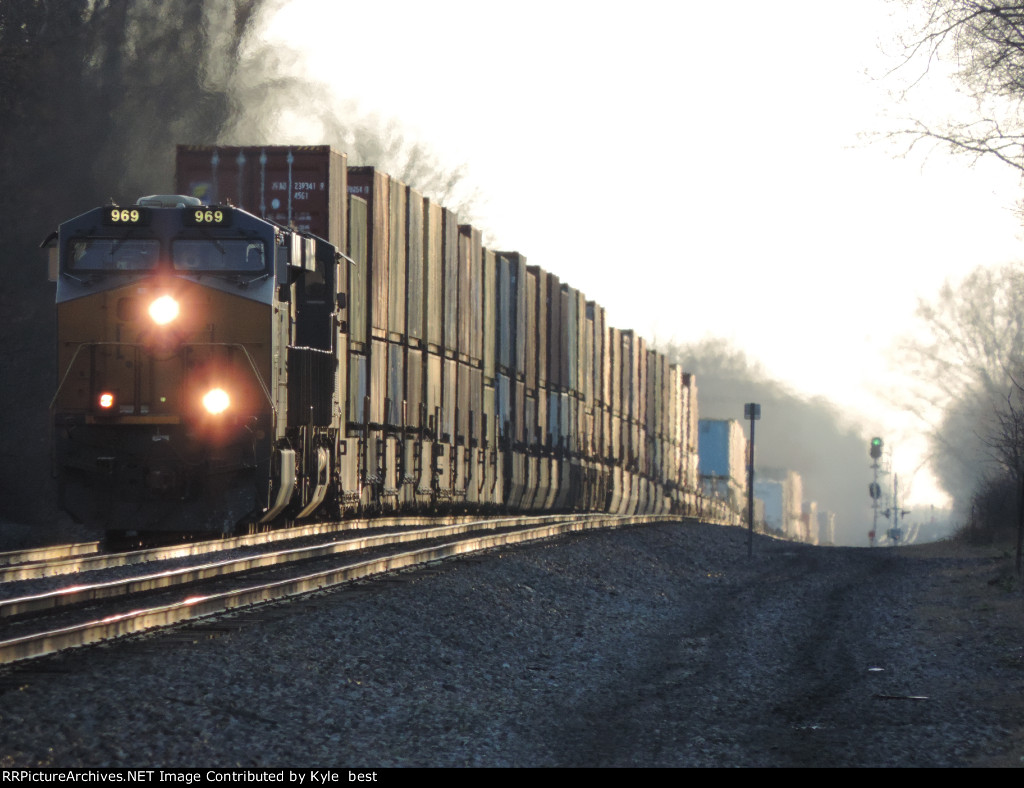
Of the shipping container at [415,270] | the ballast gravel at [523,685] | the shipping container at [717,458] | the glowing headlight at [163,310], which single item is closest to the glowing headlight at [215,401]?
the glowing headlight at [163,310]

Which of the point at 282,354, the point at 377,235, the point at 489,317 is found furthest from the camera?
the point at 489,317

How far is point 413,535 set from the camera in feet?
54.6

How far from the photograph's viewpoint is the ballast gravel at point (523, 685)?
6.00 m

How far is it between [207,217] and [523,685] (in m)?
8.58

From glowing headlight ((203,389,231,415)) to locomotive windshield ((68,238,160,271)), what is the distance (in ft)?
5.60

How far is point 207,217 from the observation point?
14.9 m

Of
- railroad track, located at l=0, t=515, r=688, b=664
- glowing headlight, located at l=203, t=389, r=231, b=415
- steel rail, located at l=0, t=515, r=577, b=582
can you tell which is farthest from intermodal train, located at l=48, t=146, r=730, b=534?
railroad track, located at l=0, t=515, r=688, b=664

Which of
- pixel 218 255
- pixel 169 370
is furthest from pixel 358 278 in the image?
pixel 169 370

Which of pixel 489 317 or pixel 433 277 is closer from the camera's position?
pixel 433 277

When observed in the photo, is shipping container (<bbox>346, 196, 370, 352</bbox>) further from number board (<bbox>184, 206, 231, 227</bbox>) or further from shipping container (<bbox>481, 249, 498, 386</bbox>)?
shipping container (<bbox>481, 249, 498, 386</bbox>)

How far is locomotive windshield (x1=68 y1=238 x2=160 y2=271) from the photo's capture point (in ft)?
48.4

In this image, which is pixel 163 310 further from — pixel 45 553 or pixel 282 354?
pixel 45 553

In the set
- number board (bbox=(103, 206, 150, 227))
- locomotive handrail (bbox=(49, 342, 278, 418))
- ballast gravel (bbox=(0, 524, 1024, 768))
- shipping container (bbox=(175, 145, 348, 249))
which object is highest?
shipping container (bbox=(175, 145, 348, 249))
